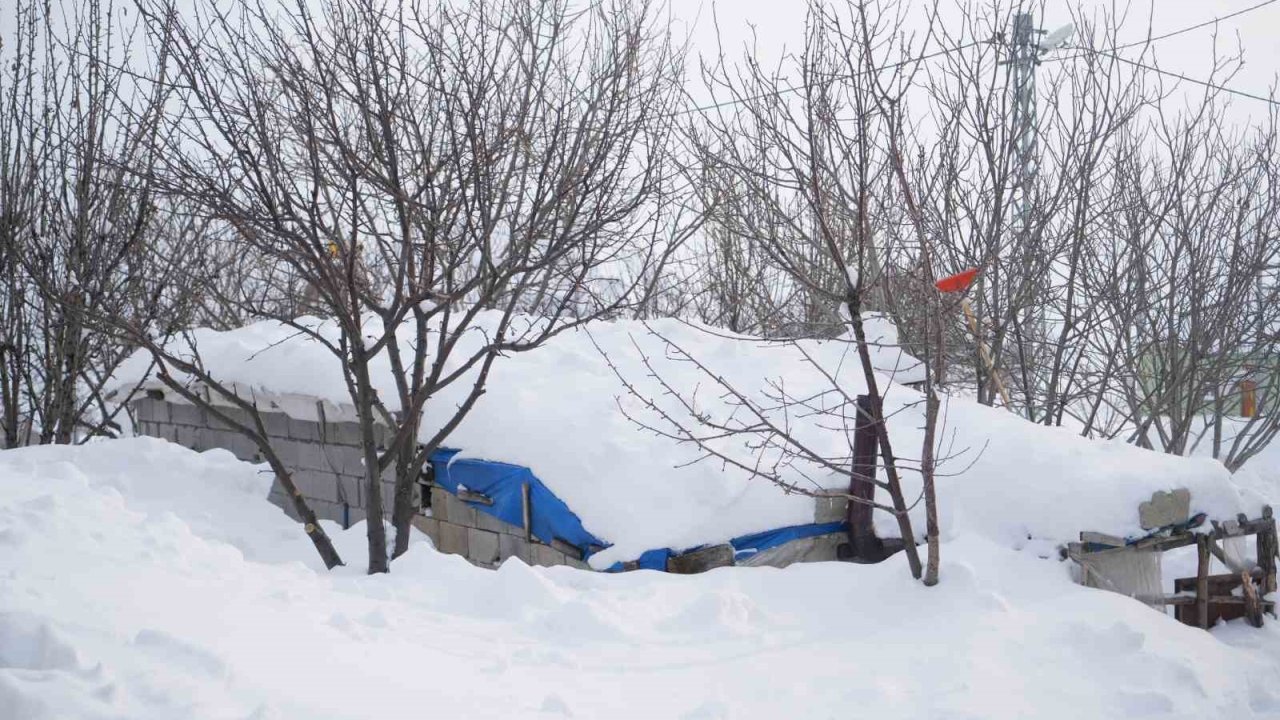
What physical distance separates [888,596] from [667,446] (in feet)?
7.10

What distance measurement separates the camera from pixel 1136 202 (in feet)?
31.3

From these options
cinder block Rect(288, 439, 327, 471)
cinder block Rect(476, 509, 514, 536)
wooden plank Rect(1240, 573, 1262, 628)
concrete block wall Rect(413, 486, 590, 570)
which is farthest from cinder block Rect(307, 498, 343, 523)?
wooden plank Rect(1240, 573, 1262, 628)

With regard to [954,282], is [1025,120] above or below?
above

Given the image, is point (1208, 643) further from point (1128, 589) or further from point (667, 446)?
point (667, 446)

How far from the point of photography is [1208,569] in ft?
19.4

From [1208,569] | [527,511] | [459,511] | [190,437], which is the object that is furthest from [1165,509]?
[190,437]

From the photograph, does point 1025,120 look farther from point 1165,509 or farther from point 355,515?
point 355,515

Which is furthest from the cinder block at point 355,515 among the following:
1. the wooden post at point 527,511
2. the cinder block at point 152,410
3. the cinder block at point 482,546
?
the cinder block at point 152,410

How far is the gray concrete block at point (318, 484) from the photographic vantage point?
334 inches

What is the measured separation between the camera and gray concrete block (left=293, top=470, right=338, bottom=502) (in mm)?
8484

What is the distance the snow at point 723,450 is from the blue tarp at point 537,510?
63mm

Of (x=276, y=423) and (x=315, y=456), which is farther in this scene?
(x=276, y=423)

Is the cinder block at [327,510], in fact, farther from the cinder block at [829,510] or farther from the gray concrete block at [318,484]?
the cinder block at [829,510]

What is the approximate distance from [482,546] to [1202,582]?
4592mm
